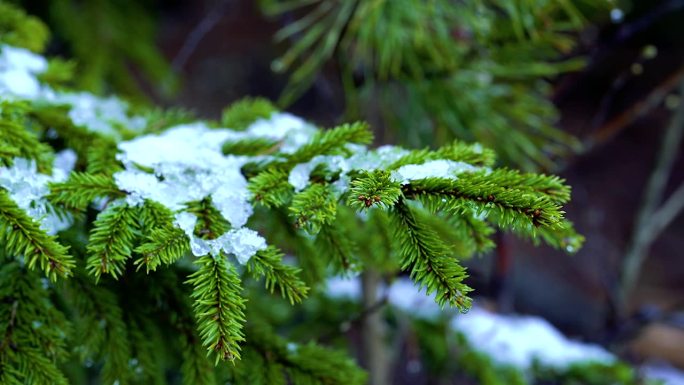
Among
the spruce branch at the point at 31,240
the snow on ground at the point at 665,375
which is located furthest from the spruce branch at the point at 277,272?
the snow on ground at the point at 665,375

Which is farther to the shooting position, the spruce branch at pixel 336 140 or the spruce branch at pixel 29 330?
the spruce branch at pixel 336 140

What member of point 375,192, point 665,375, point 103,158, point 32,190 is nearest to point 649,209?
Answer: point 665,375

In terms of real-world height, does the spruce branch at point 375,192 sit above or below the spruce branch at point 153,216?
above

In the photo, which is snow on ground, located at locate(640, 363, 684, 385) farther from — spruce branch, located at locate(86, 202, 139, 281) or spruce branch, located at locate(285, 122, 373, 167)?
spruce branch, located at locate(86, 202, 139, 281)

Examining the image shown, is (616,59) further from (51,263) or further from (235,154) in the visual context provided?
(51,263)

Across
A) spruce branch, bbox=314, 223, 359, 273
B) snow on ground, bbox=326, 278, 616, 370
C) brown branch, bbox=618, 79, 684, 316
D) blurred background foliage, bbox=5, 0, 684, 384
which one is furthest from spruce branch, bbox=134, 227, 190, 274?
brown branch, bbox=618, 79, 684, 316

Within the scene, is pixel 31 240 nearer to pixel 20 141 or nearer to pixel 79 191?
pixel 79 191

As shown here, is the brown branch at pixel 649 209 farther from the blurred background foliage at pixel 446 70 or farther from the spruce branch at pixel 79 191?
the spruce branch at pixel 79 191

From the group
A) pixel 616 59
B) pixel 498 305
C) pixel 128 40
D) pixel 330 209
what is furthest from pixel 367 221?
pixel 616 59
